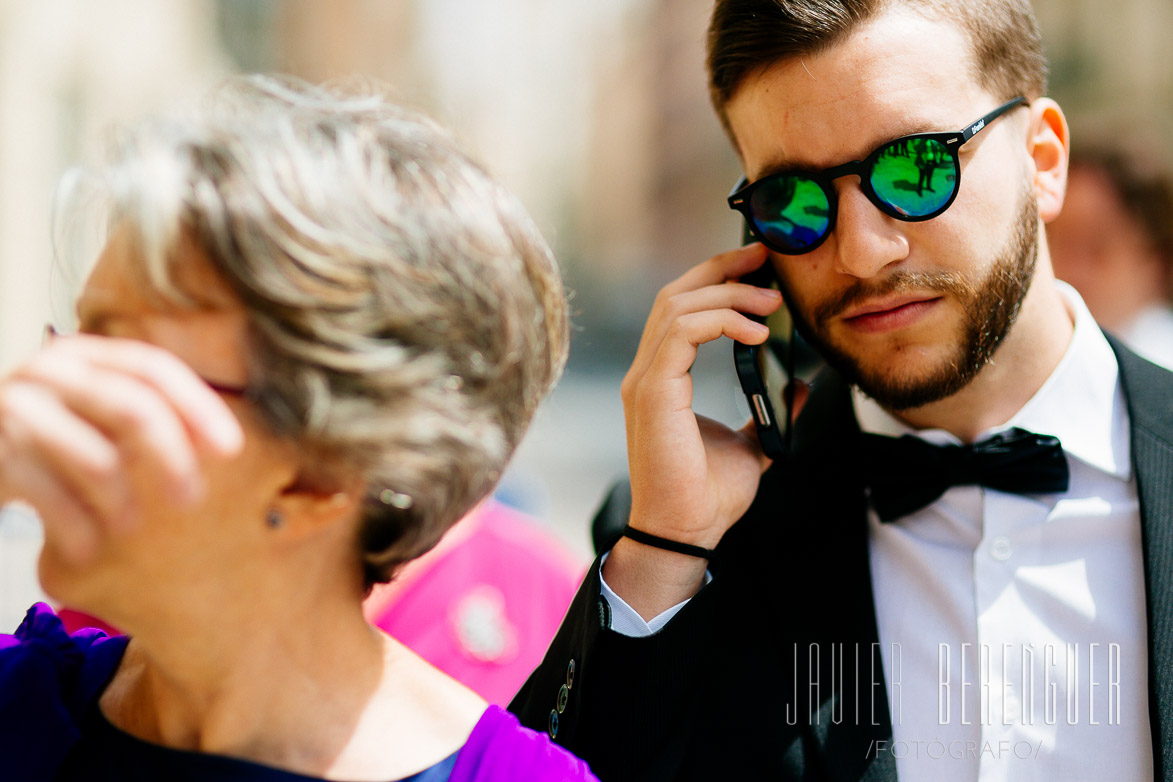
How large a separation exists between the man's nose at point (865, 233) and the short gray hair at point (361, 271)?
85 cm

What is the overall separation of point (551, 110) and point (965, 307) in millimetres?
40843

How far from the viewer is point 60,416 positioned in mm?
1069

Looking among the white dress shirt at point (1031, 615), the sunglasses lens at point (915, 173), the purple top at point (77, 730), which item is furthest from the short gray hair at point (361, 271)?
the sunglasses lens at point (915, 173)

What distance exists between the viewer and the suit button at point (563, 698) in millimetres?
1884

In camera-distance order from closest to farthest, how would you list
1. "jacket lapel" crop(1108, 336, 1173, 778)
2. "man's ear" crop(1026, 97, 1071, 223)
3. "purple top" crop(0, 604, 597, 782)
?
"purple top" crop(0, 604, 597, 782) < "jacket lapel" crop(1108, 336, 1173, 778) < "man's ear" crop(1026, 97, 1071, 223)

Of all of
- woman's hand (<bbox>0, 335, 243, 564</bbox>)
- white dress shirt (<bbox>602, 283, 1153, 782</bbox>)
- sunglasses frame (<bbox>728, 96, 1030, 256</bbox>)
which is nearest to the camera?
woman's hand (<bbox>0, 335, 243, 564</bbox>)

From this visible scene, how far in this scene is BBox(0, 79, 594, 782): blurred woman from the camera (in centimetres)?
112

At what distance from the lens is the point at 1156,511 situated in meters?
1.87

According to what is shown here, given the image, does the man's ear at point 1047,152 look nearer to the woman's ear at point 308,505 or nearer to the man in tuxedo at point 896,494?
the man in tuxedo at point 896,494

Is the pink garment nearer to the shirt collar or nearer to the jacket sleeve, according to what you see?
the jacket sleeve

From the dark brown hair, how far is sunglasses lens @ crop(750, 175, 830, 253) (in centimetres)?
28

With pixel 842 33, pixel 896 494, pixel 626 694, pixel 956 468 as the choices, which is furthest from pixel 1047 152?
pixel 626 694

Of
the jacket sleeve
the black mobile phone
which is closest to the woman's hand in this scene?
the jacket sleeve

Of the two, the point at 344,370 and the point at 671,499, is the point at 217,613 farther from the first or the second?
the point at 671,499
